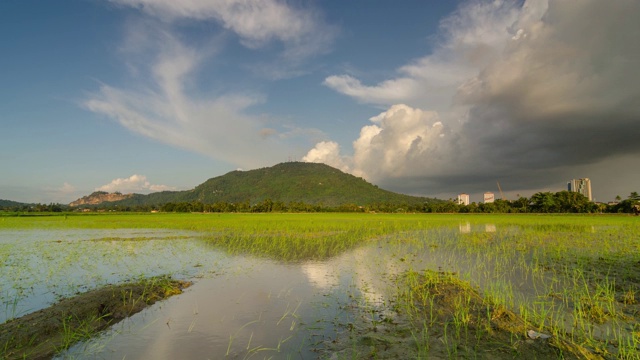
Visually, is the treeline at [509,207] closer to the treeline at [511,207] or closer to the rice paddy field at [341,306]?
the treeline at [511,207]

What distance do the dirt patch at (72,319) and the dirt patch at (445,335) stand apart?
182 inches

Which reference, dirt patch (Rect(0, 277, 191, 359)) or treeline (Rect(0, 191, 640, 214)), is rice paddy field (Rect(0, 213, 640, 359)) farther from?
treeline (Rect(0, 191, 640, 214))

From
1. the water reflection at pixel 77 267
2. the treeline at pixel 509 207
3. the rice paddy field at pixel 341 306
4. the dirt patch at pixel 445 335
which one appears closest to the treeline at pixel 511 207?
the treeline at pixel 509 207

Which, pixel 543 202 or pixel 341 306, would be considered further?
pixel 543 202

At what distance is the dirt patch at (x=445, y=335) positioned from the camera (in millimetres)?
5207

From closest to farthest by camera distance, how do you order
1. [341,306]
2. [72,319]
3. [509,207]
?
1. [72,319]
2. [341,306]
3. [509,207]

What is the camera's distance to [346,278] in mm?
10922

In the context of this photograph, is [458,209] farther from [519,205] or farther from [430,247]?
[430,247]

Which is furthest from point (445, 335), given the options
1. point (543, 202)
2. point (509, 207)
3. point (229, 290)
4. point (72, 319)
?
point (509, 207)

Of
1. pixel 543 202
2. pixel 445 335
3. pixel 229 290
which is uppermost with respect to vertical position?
pixel 543 202

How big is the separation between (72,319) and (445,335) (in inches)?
288

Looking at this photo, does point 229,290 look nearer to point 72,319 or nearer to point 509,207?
point 72,319

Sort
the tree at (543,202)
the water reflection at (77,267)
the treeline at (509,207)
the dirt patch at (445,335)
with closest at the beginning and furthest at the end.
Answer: the dirt patch at (445,335), the water reflection at (77,267), the treeline at (509,207), the tree at (543,202)

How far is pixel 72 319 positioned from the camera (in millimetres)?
6762
